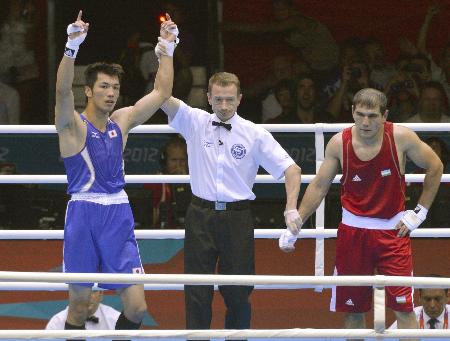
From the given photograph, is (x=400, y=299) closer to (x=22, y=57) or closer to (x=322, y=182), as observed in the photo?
(x=322, y=182)

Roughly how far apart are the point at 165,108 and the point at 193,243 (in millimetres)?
787

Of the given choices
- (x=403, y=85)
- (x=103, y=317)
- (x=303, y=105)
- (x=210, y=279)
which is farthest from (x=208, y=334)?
(x=403, y=85)

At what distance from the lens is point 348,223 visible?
21.6 ft

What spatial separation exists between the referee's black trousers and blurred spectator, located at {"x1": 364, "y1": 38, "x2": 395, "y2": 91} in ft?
17.5

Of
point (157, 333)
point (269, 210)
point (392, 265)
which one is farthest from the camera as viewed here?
point (269, 210)

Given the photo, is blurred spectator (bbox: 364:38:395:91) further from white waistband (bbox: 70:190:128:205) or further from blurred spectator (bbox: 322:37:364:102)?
white waistband (bbox: 70:190:128:205)

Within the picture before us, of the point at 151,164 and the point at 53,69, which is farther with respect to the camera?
the point at 53,69

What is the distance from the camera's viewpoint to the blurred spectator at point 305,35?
12031 millimetres

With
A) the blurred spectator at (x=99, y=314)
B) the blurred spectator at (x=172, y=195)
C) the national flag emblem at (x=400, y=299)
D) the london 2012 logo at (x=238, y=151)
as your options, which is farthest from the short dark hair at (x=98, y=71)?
the blurred spectator at (x=172, y=195)

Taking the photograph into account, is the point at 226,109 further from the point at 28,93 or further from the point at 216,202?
the point at 28,93

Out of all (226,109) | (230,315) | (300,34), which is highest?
(300,34)

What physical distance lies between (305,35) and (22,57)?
9.35 feet

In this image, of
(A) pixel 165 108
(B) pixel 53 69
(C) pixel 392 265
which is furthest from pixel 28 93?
(C) pixel 392 265

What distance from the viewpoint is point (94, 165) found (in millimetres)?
6289
